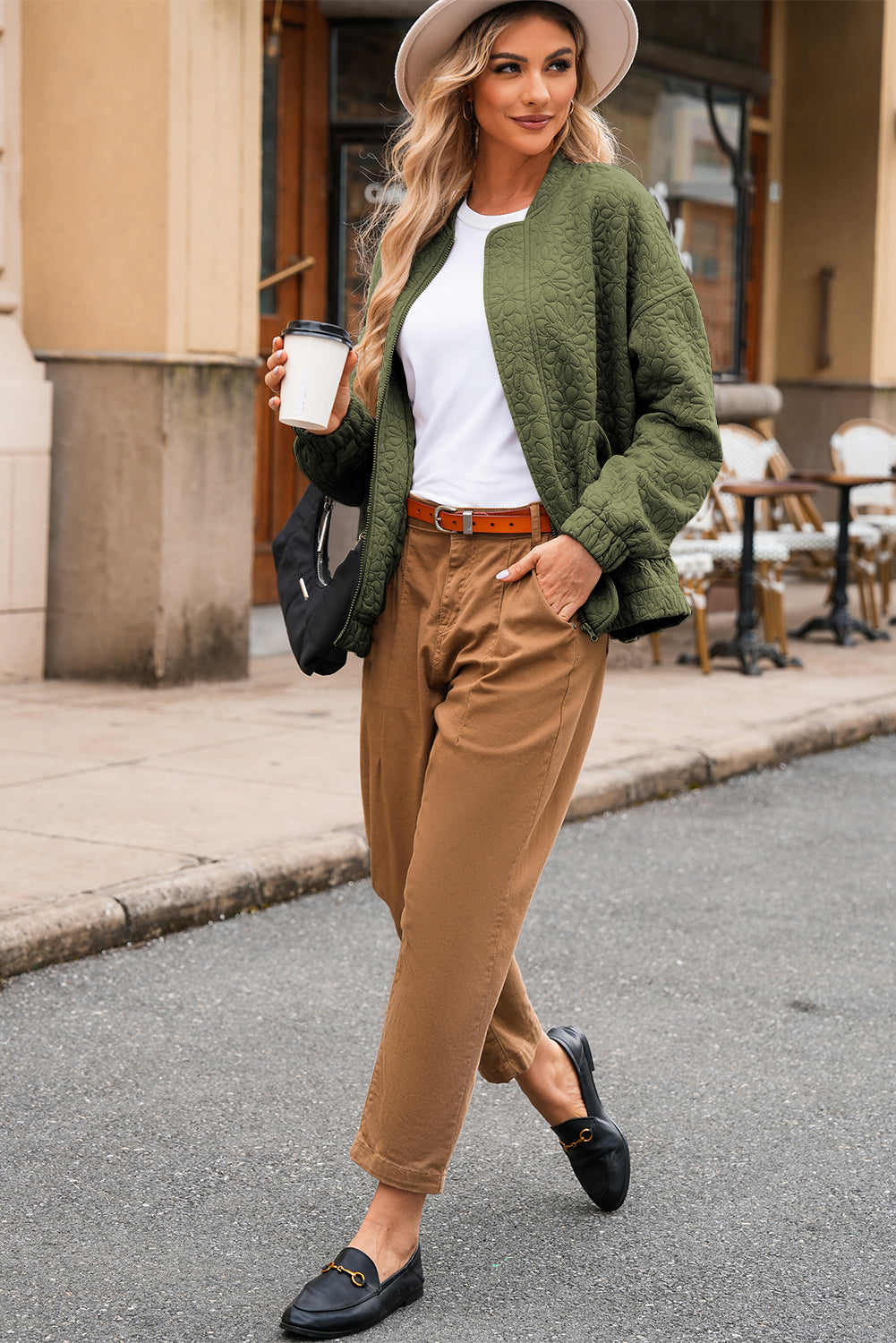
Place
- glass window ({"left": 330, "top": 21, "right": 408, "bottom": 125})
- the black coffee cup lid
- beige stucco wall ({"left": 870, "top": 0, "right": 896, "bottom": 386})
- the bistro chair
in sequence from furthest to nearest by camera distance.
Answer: beige stucco wall ({"left": 870, "top": 0, "right": 896, "bottom": 386})
the bistro chair
glass window ({"left": 330, "top": 21, "right": 408, "bottom": 125})
the black coffee cup lid

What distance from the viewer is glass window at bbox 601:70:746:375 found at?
39.4 ft

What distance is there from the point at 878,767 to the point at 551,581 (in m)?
5.34

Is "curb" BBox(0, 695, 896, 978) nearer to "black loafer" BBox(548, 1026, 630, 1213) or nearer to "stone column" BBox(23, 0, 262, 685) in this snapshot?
"black loafer" BBox(548, 1026, 630, 1213)

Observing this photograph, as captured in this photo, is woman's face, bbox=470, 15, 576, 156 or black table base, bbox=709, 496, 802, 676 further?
black table base, bbox=709, 496, 802, 676

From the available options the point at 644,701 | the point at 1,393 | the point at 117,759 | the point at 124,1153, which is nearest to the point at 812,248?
the point at 644,701

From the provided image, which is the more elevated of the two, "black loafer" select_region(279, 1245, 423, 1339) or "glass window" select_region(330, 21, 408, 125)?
"glass window" select_region(330, 21, 408, 125)

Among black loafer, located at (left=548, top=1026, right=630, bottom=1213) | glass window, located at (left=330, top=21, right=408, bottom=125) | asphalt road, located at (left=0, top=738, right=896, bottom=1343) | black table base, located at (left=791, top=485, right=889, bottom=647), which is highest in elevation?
glass window, located at (left=330, top=21, right=408, bottom=125)

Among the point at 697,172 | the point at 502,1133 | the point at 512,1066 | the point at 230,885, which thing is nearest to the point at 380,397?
the point at 512,1066

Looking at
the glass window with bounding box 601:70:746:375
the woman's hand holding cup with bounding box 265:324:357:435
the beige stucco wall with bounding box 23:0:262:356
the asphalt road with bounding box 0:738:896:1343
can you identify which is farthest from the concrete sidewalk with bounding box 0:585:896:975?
the glass window with bounding box 601:70:746:375

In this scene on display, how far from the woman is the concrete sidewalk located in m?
1.94

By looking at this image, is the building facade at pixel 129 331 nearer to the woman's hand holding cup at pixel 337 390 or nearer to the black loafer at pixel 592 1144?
the black loafer at pixel 592 1144

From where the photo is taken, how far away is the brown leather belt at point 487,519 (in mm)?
2703

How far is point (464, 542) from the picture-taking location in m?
2.72

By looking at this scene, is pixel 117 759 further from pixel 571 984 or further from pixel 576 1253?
pixel 576 1253
